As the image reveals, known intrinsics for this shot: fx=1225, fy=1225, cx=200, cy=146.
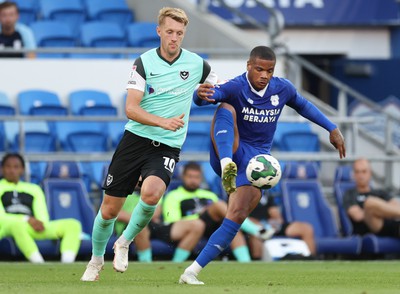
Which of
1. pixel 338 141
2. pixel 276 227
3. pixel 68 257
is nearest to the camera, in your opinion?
pixel 338 141

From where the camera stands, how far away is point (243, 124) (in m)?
10.9

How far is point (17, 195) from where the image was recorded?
15.9 metres

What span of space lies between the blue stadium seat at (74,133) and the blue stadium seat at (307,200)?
2.82 m

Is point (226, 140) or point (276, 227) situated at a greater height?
point (226, 140)

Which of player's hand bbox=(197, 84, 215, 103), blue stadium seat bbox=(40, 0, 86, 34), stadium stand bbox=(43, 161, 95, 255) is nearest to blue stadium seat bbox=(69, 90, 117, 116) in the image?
stadium stand bbox=(43, 161, 95, 255)

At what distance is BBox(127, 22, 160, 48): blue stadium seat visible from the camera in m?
20.7

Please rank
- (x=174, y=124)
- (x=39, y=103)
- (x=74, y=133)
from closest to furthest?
(x=174, y=124) → (x=74, y=133) → (x=39, y=103)

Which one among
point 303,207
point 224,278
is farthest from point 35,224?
point 224,278

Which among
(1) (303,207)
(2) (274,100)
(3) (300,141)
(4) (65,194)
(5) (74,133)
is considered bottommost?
(1) (303,207)

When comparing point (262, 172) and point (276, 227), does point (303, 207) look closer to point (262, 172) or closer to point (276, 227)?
point (276, 227)

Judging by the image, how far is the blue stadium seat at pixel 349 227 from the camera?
16.9 m

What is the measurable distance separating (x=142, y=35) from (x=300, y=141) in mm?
3591

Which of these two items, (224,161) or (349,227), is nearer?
(224,161)

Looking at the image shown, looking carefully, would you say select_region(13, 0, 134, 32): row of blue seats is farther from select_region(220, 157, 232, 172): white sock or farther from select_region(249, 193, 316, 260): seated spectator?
select_region(220, 157, 232, 172): white sock
